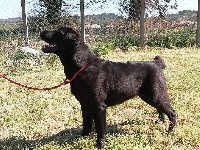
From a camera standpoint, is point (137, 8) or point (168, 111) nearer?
point (168, 111)

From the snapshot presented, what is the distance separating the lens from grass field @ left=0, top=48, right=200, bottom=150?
454 cm

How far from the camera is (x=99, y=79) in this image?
441 cm

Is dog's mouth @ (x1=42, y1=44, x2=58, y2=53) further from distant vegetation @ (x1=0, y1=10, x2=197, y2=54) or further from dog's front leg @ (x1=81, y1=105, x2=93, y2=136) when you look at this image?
distant vegetation @ (x1=0, y1=10, x2=197, y2=54)

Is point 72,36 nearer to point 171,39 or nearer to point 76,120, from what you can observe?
point 76,120

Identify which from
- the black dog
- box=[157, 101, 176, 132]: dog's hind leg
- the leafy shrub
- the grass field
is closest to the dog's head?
the black dog

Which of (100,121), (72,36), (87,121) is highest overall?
(72,36)

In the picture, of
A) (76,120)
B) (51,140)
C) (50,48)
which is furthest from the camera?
(76,120)

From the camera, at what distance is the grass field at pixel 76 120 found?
4543mm

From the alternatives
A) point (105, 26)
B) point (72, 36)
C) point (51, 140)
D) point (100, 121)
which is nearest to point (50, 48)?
point (72, 36)

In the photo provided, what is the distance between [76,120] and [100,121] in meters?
1.30

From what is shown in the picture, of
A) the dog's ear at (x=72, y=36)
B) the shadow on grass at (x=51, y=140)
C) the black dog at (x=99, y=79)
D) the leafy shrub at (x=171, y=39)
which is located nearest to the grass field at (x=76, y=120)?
the shadow on grass at (x=51, y=140)

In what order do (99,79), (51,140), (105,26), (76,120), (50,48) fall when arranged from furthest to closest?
(105,26)
(76,120)
(51,140)
(99,79)
(50,48)

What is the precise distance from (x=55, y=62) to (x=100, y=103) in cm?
628

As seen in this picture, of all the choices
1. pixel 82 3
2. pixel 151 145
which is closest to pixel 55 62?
pixel 82 3
